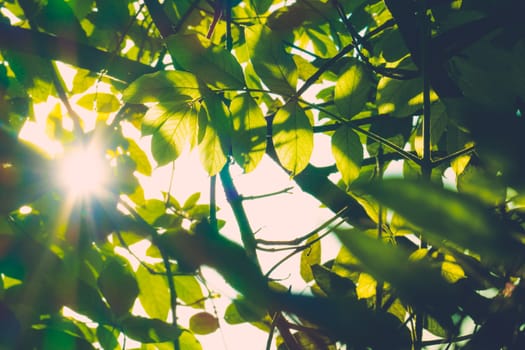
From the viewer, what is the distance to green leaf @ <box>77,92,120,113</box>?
1.84 metres

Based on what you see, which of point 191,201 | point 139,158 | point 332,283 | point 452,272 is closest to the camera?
point 452,272

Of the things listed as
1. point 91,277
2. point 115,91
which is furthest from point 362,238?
point 115,91

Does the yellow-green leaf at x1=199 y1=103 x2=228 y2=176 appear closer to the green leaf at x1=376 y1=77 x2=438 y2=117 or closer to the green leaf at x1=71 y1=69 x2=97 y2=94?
the green leaf at x1=376 y1=77 x2=438 y2=117

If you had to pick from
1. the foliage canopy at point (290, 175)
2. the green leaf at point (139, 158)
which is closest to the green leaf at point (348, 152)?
the foliage canopy at point (290, 175)

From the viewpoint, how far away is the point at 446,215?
0.67 ft

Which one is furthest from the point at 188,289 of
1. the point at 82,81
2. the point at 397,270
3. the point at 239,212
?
the point at 397,270

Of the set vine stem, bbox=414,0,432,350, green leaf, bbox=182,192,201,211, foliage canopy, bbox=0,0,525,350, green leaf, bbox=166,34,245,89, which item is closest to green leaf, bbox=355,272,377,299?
foliage canopy, bbox=0,0,525,350

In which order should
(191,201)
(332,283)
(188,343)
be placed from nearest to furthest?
(332,283) < (188,343) < (191,201)

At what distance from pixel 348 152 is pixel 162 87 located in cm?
47

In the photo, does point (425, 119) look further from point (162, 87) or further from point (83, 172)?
point (83, 172)

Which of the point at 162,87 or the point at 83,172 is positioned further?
the point at 83,172

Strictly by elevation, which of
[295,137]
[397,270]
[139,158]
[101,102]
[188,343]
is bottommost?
[397,270]

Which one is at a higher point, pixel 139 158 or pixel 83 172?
pixel 139 158

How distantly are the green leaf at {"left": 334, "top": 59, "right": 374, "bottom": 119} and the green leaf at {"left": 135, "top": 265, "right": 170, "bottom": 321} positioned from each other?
2.47 feet
